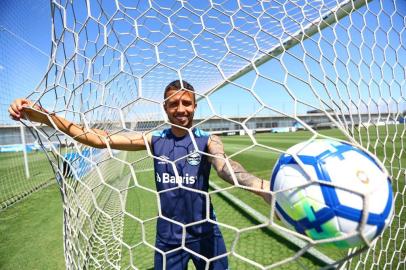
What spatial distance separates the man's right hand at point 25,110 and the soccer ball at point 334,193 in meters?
1.21

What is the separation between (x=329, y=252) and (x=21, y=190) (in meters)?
6.41

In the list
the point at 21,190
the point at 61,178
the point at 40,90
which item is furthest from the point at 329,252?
the point at 21,190

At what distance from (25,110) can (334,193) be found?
1.45 m

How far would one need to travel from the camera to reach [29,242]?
3400mm

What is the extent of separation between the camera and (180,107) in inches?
64.2

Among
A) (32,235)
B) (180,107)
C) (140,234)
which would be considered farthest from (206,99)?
(32,235)

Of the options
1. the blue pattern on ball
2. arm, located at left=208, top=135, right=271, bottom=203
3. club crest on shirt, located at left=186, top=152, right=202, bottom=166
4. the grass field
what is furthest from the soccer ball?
club crest on shirt, located at left=186, top=152, right=202, bottom=166

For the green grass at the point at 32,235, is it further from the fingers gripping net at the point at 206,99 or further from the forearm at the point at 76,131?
the forearm at the point at 76,131

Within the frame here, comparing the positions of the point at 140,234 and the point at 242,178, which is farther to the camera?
the point at 140,234

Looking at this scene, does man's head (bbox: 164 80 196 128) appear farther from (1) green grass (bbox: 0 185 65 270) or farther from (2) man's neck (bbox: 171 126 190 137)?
(1) green grass (bbox: 0 185 65 270)

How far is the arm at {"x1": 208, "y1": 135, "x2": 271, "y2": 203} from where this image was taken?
1248 millimetres

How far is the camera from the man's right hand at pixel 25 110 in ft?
5.12

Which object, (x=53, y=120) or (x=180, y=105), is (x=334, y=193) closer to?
(x=180, y=105)

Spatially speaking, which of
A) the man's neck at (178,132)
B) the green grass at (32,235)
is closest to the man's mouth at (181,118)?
the man's neck at (178,132)
